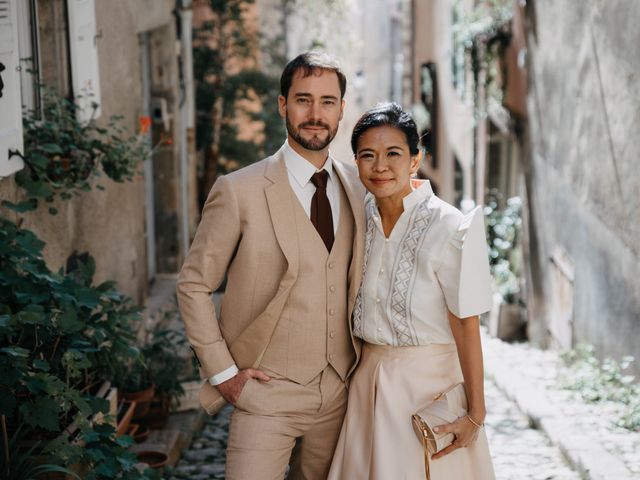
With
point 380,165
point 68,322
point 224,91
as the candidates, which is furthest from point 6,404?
point 224,91

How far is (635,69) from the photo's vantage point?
5.66 m

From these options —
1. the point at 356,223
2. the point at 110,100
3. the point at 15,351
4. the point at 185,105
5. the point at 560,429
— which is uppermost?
the point at 185,105

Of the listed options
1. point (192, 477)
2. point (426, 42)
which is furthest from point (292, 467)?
point (426, 42)

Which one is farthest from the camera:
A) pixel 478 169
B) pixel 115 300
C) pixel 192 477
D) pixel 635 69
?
pixel 478 169

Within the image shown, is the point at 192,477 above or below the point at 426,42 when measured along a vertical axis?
below

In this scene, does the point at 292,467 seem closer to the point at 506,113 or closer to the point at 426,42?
the point at 506,113

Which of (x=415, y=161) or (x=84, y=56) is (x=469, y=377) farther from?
(x=84, y=56)

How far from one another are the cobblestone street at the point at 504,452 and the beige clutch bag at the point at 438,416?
6.67 feet

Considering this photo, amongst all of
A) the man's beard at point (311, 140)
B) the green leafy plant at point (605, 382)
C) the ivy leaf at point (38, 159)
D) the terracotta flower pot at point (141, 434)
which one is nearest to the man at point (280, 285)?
the man's beard at point (311, 140)

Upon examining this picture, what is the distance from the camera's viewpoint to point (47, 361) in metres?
3.54

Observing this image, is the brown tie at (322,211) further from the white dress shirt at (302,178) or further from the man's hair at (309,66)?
the man's hair at (309,66)

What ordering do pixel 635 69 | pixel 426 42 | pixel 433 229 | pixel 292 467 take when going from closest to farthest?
pixel 433 229 < pixel 292 467 < pixel 635 69 < pixel 426 42

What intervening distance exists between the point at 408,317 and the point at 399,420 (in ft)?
1.17

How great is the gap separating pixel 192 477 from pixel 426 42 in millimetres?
15995
